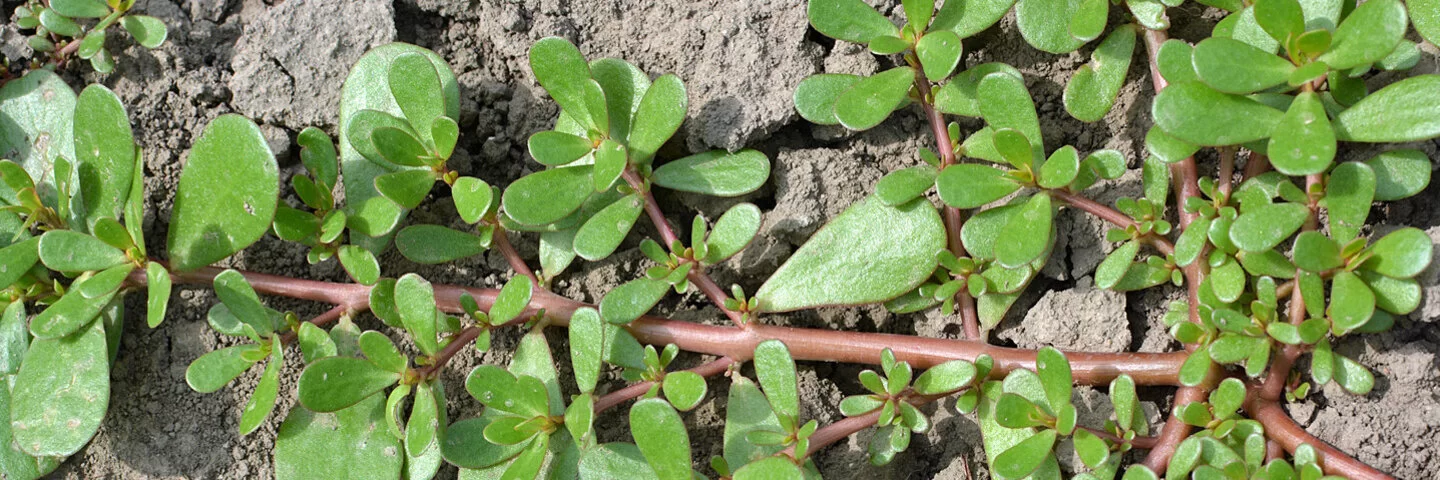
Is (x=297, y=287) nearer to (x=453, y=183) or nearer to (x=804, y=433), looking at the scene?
(x=453, y=183)

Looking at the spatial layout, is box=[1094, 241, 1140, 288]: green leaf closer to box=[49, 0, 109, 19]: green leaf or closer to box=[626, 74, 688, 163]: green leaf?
box=[626, 74, 688, 163]: green leaf

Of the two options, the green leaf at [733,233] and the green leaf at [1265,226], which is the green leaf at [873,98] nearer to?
the green leaf at [733,233]

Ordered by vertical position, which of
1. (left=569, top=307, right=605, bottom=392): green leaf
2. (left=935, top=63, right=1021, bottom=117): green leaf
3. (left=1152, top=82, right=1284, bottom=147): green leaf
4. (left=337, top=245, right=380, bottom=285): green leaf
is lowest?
(left=569, top=307, right=605, bottom=392): green leaf

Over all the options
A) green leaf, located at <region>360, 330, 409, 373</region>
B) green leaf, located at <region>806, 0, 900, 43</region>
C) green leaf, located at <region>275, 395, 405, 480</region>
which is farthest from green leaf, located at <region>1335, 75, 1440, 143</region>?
green leaf, located at <region>275, 395, 405, 480</region>

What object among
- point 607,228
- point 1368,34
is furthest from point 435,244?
point 1368,34

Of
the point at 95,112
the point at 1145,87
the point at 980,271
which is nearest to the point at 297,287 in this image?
the point at 95,112

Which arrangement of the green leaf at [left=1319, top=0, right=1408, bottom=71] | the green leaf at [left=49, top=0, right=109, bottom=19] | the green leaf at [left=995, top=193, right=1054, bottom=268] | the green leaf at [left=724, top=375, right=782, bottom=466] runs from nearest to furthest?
the green leaf at [left=1319, top=0, right=1408, bottom=71], the green leaf at [left=995, top=193, right=1054, bottom=268], the green leaf at [left=724, top=375, right=782, bottom=466], the green leaf at [left=49, top=0, right=109, bottom=19]
